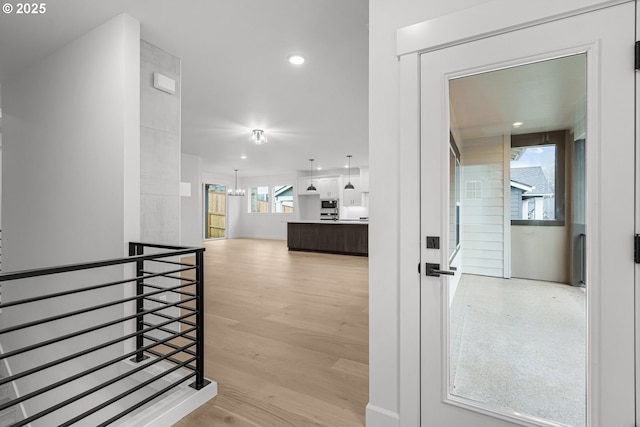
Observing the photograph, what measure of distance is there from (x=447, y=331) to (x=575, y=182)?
2.81ft

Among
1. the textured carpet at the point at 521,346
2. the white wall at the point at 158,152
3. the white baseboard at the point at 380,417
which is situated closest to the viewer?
the textured carpet at the point at 521,346

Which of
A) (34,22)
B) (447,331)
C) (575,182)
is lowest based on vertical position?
(447,331)

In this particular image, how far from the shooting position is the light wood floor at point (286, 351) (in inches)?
71.7

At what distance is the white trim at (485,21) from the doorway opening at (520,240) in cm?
17

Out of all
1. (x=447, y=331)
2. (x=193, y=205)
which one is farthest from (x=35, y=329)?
(x=193, y=205)

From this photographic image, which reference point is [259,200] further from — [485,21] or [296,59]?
[485,21]

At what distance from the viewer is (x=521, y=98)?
1421 mm

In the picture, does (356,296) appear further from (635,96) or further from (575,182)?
(635,96)

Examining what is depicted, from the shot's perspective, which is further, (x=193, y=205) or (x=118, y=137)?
(x=193, y=205)

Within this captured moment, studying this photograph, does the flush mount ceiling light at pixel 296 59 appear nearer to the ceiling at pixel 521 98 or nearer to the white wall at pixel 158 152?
the white wall at pixel 158 152

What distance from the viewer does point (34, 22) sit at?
232 cm

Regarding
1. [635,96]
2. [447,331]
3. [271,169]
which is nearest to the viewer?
[635,96]

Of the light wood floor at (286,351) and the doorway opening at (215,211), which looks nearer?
the light wood floor at (286,351)

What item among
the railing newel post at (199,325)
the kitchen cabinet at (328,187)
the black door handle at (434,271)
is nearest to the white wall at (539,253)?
the black door handle at (434,271)
